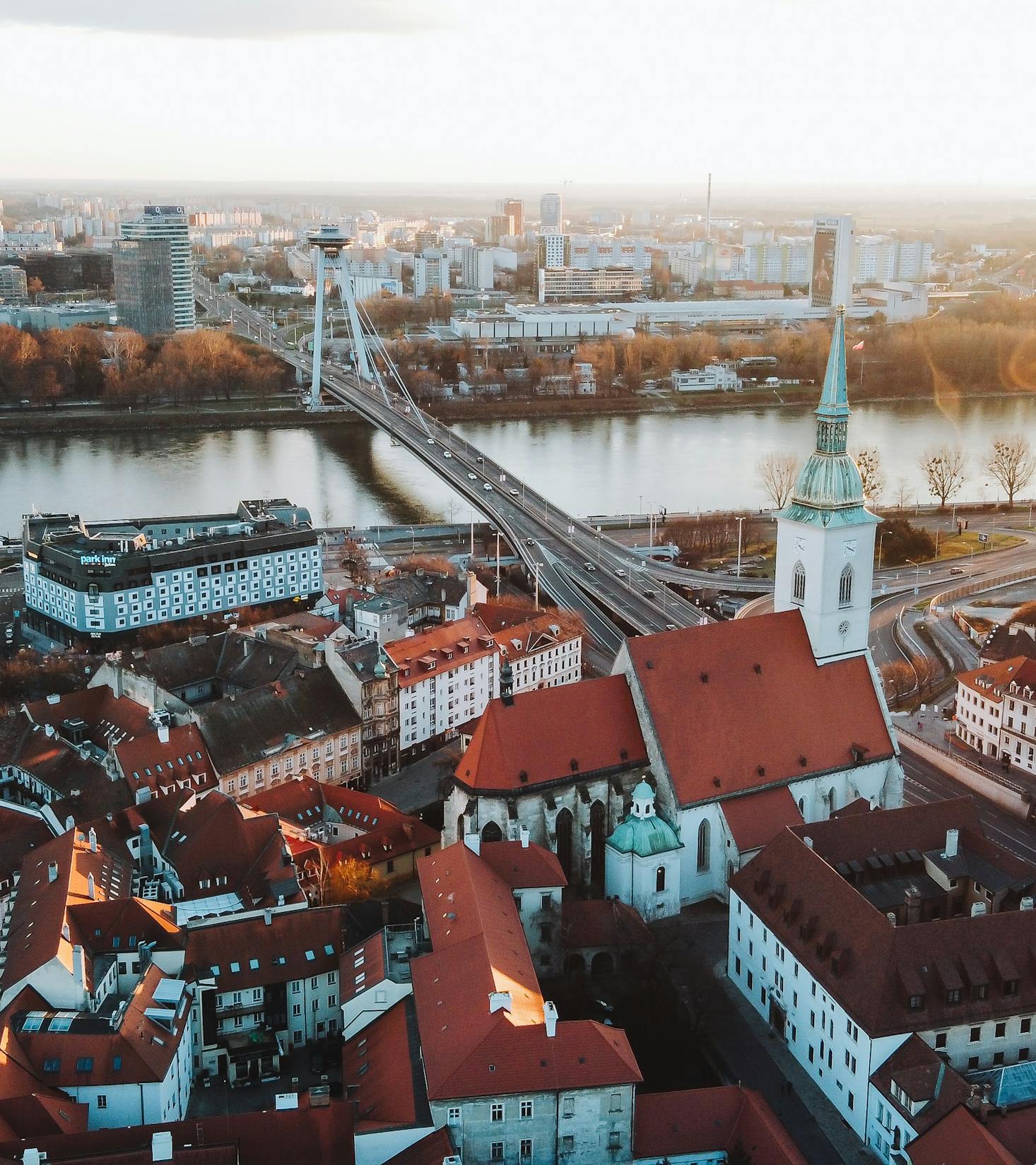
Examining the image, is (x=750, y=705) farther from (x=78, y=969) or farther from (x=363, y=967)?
(x=78, y=969)

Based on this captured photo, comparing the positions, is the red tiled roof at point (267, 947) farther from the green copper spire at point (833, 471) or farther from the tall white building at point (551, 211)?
the tall white building at point (551, 211)

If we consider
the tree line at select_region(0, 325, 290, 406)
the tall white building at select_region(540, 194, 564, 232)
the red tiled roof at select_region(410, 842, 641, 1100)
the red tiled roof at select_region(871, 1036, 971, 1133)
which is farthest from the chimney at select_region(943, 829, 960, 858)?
the tall white building at select_region(540, 194, 564, 232)

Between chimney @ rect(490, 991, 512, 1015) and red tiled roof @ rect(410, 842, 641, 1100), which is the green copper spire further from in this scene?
chimney @ rect(490, 991, 512, 1015)

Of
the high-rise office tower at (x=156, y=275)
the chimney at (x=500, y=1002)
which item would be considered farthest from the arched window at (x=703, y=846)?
the high-rise office tower at (x=156, y=275)

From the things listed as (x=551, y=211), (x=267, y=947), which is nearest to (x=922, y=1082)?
(x=267, y=947)

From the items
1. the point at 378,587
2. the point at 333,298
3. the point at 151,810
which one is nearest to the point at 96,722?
the point at 151,810
